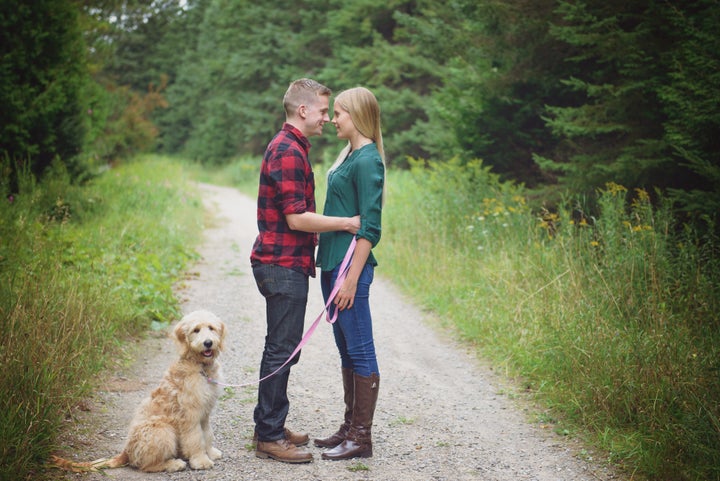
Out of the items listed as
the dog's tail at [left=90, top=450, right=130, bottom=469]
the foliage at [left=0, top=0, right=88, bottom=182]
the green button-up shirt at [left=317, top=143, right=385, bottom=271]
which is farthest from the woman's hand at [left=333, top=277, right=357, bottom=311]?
the foliage at [left=0, top=0, right=88, bottom=182]

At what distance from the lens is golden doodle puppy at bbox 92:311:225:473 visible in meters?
3.79

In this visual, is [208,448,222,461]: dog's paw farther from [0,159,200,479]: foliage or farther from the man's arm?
the man's arm

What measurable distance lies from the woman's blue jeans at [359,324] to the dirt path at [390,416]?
2.16 feet

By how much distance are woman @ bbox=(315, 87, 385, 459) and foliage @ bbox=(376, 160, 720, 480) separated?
162 cm

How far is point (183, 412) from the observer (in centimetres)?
390

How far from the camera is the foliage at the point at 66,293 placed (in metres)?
3.80

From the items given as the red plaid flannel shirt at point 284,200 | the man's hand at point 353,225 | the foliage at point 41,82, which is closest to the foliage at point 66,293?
the foliage at point 41,82

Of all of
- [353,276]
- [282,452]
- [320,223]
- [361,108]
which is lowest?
[282,452]

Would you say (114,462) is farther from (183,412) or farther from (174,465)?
(183,412)

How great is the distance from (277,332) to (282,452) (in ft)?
2.56

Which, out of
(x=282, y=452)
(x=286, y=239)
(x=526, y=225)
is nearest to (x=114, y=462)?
(x=282, y=452)

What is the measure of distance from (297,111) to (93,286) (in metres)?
3.68

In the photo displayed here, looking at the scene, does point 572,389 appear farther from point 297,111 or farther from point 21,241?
point 21,241

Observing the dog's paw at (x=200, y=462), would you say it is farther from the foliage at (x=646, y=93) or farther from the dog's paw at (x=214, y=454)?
the foliage at (x=646, y=93)
